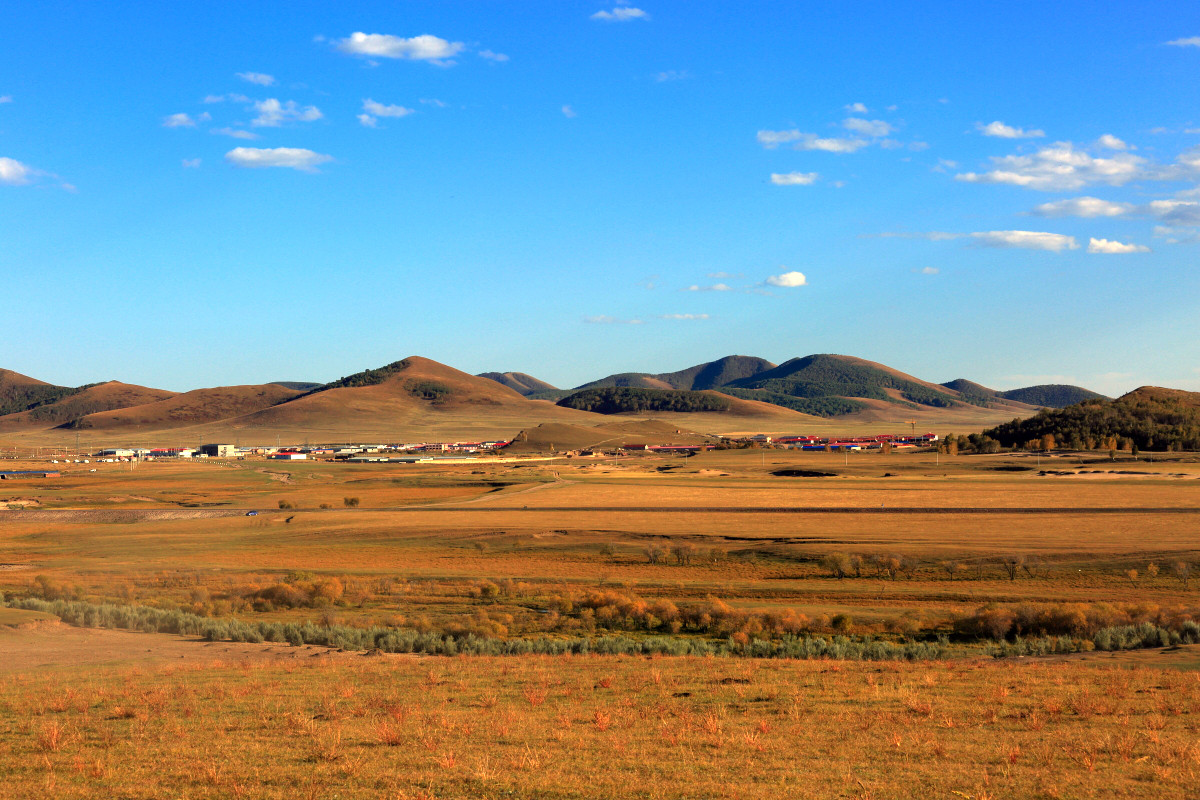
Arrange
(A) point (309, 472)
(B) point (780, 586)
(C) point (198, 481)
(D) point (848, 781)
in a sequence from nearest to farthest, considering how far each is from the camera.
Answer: (D) point (848, 781) → (B) point (780, 586) → (C) point (198, 481) → (A) point (309, 472)

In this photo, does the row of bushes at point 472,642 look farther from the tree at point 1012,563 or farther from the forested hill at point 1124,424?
the forested hill at point 1124,424

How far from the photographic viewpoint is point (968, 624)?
27.3m

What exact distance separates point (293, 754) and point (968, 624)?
21785 millimetres

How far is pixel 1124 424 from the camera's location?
126500 mm

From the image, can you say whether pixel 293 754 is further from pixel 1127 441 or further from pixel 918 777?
pixel 1127 441

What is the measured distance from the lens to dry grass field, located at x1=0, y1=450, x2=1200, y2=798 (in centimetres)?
1136

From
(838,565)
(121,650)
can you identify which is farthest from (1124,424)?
(121,650)

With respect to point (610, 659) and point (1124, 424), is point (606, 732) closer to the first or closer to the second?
point (610, 659)

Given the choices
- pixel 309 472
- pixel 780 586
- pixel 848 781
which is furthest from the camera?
pixel 309 472

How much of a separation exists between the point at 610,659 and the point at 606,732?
8.53 meters

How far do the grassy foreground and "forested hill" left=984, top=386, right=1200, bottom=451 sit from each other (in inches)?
4652

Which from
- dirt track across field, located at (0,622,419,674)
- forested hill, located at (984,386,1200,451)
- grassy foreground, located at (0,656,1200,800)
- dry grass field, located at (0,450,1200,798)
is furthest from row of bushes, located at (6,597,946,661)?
forested hill, located at (984,386,1200,451)

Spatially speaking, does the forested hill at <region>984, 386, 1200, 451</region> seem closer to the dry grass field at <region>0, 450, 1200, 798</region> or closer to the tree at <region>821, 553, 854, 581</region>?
the dry grass field at <region>0, 450, 1200, 798</region>

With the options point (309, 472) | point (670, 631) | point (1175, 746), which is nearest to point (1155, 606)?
point (670, 631)
